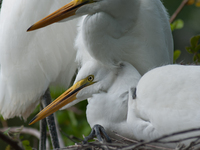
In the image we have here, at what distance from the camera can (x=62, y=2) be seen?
259 centimetres

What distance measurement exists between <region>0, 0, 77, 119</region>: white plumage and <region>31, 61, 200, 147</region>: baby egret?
0.45 meters

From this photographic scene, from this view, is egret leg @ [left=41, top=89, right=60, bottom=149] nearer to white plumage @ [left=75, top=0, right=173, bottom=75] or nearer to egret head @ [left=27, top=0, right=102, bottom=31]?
white plumage @ [left=75, top=0, right=173, bottom=75]

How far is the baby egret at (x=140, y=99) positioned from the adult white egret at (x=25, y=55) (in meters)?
0.46

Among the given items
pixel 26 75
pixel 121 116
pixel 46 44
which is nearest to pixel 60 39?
pixel 46 44

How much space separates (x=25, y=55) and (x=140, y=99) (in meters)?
0.99

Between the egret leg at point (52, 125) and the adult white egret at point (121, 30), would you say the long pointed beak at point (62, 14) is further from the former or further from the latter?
the egret leg at point (52, 125)

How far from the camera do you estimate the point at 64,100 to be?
2.07m

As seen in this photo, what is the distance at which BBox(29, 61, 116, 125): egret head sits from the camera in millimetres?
2070

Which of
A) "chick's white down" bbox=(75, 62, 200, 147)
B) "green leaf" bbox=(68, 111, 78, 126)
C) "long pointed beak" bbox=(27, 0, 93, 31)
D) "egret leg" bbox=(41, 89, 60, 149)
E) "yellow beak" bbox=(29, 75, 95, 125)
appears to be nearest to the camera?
"chick's white down" bbox=(75, 62, 200, 147)

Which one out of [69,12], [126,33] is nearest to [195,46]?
[126,33]

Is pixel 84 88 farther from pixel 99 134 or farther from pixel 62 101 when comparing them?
pixel 99 134

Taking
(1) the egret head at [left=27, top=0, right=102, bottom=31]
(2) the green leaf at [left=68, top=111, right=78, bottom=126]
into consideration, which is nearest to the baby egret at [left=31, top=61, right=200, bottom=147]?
(1) the egret head at [left=27, top=0, right=102, bottom=31]

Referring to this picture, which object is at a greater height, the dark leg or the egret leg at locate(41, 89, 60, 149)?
the egret leg at locate(41, 89, 60, 149)

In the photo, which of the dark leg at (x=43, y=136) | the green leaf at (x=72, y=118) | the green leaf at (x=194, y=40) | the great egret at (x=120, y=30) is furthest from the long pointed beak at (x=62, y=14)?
the green leaf at (x=72, y=118)
